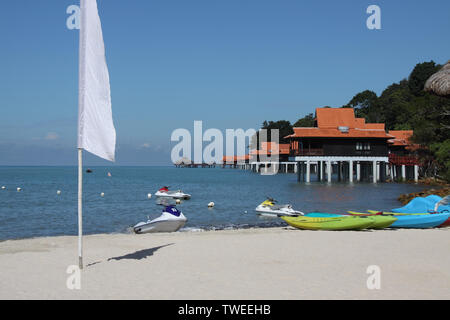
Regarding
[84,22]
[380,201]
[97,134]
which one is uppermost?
[84,22]

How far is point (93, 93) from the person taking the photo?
8.23 metres

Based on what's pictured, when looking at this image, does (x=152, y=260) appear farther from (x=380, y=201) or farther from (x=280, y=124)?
(x=280, y=124)

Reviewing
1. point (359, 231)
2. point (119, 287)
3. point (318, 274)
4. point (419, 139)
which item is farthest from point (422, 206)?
point (419, 139)

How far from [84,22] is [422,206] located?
15.8 meters

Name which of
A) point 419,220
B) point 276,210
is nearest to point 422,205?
point 419,220

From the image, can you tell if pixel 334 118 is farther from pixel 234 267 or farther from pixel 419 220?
pixel 234 267

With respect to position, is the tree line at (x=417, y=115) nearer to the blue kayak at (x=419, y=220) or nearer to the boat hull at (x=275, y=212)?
the boat hull at (x=275, y=212)

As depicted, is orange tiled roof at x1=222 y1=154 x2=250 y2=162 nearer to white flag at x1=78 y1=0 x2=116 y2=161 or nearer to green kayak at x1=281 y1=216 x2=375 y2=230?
green kayak at x1=281 y1=216 x2=375 y2=230

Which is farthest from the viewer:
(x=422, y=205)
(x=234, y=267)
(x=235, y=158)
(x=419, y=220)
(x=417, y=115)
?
(x=235, y=158)

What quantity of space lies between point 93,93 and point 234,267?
15.1ft

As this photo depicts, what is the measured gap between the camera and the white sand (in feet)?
25.2

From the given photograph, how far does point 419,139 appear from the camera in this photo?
150ft

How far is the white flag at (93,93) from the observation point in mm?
8086

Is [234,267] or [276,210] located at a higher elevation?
[234,267]
